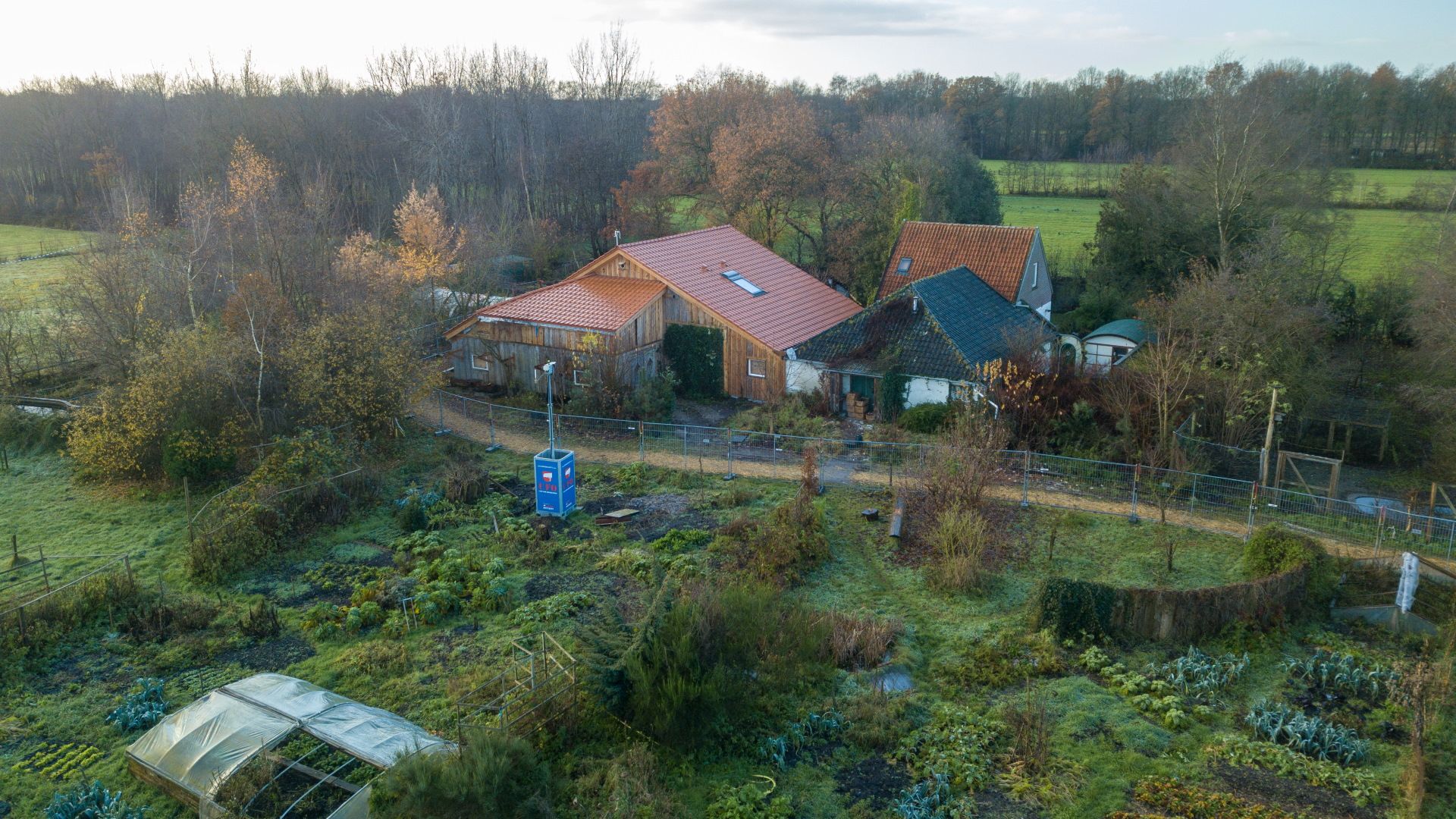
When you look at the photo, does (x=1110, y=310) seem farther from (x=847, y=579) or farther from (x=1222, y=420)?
(x=847, y=579)

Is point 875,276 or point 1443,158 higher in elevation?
point 1443,158

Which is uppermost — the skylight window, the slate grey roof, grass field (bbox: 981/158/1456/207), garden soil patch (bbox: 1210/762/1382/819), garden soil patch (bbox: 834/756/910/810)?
grass field (bbox: 981/158/1456/207)

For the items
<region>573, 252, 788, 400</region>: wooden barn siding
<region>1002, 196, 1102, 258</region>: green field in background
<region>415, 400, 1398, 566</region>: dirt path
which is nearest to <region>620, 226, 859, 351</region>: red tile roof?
<region>573, 252, 788, 400</region>: wooden barn siding

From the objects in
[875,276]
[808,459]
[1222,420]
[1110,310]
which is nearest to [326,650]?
[808,459]

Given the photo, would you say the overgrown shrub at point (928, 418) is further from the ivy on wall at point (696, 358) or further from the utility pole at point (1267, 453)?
the utility pole at point (1267, 453)

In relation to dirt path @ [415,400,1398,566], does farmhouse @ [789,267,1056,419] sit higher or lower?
higher

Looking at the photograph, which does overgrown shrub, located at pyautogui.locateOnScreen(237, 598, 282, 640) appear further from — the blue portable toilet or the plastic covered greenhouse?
the blue portable toilet

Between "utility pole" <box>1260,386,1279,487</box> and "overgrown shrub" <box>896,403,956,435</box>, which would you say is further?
"overgrown shrub" <box>896,403,956,435</box>
